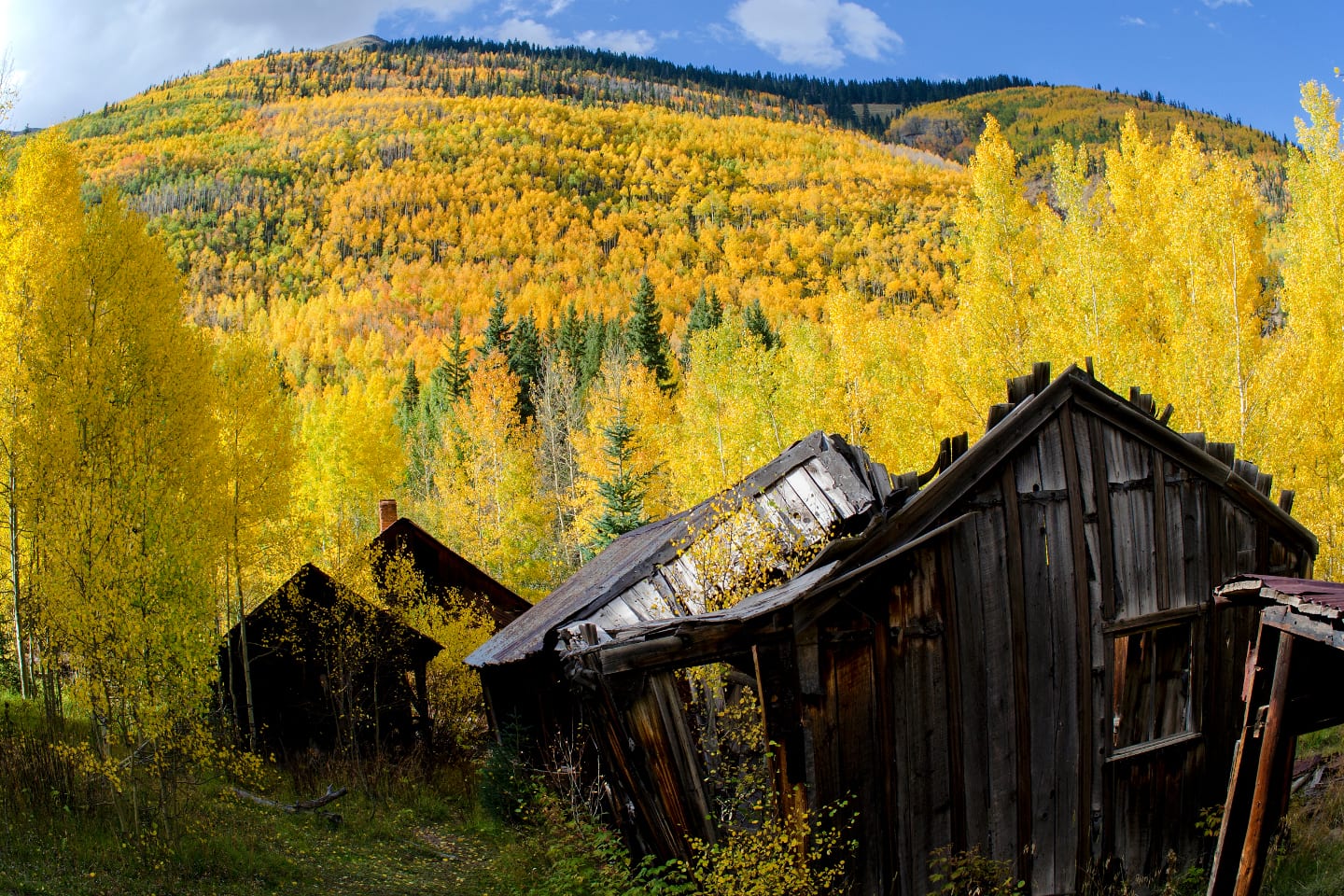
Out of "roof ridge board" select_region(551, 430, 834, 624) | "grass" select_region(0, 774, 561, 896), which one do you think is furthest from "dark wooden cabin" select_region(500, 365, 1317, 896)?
"grass" select_region(0, 774, 561, 896)

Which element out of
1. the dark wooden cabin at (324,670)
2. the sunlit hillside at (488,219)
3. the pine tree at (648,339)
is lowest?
the dark wooden cabin at (324,670)

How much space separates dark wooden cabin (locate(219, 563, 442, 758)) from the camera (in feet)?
59.0

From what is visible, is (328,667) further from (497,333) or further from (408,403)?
(408,403)

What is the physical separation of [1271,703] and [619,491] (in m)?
22.2

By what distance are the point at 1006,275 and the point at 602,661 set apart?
1673cm

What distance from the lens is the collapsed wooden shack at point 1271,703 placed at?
187 inches

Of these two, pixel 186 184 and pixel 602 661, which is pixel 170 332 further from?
pixel 186 184

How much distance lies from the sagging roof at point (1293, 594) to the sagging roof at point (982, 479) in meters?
2.49

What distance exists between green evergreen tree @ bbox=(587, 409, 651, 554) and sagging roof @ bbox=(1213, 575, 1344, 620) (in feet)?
59.3

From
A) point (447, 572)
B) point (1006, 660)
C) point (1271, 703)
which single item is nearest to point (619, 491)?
point (447, 572)

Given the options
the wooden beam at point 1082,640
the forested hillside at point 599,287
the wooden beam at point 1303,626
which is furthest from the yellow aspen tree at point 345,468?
the wooden beam at point 1303,626

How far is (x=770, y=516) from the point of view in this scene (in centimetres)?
898

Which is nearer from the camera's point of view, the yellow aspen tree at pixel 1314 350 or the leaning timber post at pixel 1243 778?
the leaning timber post at pixel 1243 778

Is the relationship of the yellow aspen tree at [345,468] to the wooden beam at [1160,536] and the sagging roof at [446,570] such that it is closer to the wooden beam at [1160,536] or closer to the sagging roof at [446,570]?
the sagging roof at [446,570]
